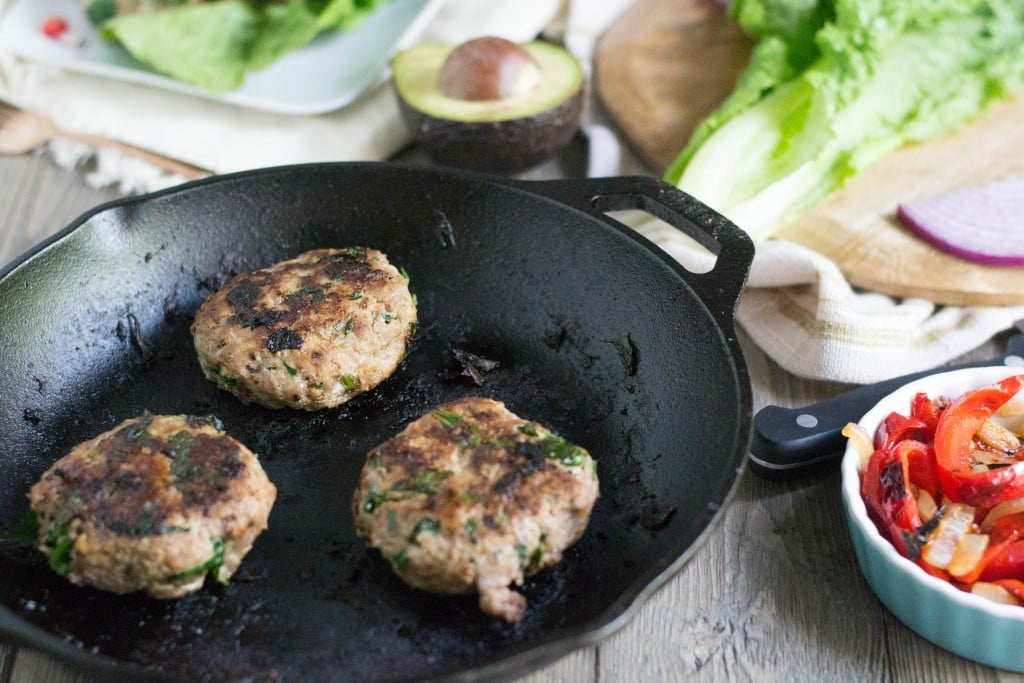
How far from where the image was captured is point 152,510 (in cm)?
238

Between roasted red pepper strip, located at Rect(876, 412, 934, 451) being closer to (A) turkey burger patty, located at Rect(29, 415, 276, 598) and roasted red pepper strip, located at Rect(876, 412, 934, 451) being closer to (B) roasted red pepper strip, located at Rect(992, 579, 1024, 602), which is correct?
(B) roasted red pepper strip, located at Rect(992, 579, 1024, 602)

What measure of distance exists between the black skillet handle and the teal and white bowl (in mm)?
553

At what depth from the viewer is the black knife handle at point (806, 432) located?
9.45 ft

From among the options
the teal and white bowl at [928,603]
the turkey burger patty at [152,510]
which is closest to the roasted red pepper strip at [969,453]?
the teal and white bowl at [928,603]

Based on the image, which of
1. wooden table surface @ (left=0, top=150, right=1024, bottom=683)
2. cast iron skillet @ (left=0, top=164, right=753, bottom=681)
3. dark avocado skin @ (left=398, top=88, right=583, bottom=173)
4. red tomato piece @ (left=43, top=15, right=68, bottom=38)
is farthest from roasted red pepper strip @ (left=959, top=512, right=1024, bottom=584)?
red tomato piece @ (left=43, top=15, right=68, bottom=38)

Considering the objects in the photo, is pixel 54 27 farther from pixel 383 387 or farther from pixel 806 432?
pixel 806 432

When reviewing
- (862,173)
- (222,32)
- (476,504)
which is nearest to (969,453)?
(476,504)

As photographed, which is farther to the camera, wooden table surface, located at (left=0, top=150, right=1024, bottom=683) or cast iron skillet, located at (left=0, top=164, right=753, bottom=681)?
wooden table surface, located at (left=0, top=150, right=1024, bottom=683)

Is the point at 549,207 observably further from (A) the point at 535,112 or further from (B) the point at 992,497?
(B) the point at 992,497

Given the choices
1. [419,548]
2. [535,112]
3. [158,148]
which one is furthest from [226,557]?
[158,148]

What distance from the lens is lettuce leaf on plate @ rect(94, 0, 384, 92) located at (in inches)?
178

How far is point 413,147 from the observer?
15.3 feet

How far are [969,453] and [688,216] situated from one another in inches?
40.4

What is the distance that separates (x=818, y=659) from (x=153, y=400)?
6.78ft
